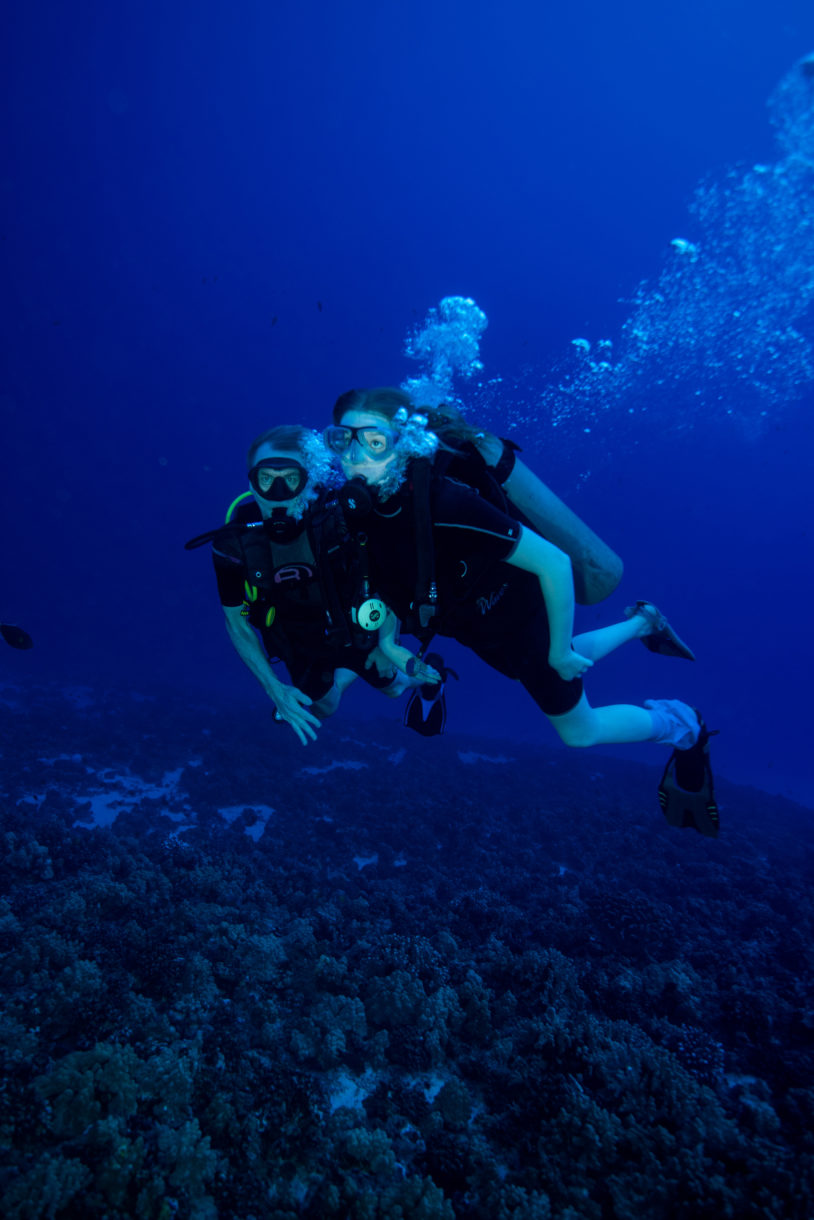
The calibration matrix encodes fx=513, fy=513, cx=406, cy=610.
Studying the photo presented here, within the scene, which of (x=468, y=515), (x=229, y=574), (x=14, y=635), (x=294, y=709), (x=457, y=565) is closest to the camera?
(x=468, y=515)

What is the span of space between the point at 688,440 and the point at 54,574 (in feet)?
406

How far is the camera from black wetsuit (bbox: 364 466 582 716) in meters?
3.22

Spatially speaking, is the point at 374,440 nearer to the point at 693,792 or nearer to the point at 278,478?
the point at 278,478

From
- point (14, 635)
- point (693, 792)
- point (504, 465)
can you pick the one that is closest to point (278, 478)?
point (504, 465)

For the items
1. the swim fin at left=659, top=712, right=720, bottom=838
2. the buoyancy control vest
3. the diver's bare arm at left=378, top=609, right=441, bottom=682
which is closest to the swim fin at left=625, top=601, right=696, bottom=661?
the swim fin at left=659, top=712, right=720, bottom=838

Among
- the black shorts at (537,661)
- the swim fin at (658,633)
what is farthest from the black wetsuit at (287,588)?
the swim fin at (658,633)

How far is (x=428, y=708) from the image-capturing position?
4715 millimetres

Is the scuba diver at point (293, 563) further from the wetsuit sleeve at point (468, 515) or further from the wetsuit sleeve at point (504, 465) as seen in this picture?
the wetsuit sleeve at point (504, 465)

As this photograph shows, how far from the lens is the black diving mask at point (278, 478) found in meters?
3.49

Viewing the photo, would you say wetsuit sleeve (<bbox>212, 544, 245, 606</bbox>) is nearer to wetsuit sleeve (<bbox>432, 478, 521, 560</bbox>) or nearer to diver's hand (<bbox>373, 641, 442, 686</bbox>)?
diver's hand (<bbox>373, 641, 442, 686</bbox>)

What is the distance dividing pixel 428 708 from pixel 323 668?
3.37 ft

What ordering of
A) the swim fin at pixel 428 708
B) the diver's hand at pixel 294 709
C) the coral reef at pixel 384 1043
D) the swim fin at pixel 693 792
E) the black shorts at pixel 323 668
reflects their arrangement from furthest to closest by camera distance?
1. the swim fin at pixel 693 792
2. the swim fin at pixel 428 708
3. the black shorts at pixel 323 668
4. the diver's hand at pixel 294 709
5. the coral reef at pixel 384 1043

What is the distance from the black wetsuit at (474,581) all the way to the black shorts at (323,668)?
640mm

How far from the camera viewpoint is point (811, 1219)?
6.81 ft
